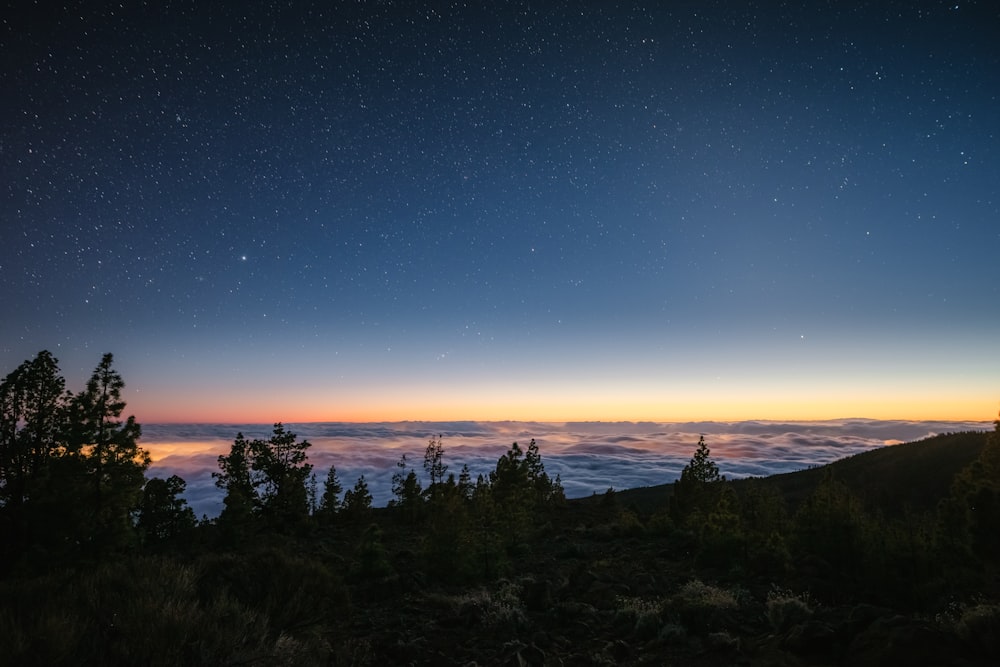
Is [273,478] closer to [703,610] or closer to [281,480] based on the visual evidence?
[281,480]

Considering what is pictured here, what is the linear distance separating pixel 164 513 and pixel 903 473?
145148 mm

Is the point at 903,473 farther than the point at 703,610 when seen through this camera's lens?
Yes

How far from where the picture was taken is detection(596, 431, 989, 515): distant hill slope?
325 feet

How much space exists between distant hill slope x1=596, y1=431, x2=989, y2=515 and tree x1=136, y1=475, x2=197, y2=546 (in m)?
63.4

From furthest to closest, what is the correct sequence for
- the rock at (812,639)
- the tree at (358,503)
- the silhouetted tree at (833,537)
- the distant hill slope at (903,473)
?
the distant hill slope at (903,473) → the tree at (358,503) → the silhouetted tree at (833,537) → the rock at (812,639)

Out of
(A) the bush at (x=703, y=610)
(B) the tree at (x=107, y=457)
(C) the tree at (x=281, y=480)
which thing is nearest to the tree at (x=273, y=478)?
(C) the tree at (x=281, y=480)

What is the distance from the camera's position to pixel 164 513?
42750mm

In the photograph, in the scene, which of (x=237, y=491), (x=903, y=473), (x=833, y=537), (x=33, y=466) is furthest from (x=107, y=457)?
(x=903, y=473)

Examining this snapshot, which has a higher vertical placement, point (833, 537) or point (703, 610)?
point (703, 610)

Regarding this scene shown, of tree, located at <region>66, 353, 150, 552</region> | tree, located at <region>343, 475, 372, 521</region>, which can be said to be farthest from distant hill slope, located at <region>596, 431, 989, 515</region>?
tree, located at <region>66, 353, 150, 552</region>

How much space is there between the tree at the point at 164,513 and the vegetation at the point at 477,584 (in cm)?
758

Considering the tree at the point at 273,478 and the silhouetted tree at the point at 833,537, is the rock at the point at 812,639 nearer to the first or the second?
the silhouetted tree at the point at 833,537

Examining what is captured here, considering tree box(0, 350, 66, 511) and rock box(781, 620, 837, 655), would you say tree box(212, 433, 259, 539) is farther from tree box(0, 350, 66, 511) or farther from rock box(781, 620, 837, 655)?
rock box(781, 620, 837, 655)

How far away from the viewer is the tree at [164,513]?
138ft
